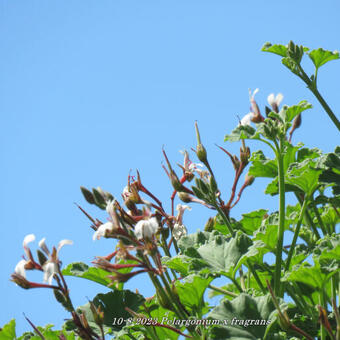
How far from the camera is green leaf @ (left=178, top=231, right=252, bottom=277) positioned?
83.1 inches

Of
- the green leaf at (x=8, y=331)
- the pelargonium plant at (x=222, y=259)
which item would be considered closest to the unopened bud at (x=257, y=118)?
the pelargonium plant at (x=222, y=259)

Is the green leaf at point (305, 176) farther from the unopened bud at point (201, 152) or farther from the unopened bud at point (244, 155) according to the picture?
the unopened bud at point (201, 152)

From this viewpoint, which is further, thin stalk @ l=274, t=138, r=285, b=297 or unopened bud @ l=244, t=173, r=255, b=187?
unopened bud @ l=244, t=173, r=255, b=187

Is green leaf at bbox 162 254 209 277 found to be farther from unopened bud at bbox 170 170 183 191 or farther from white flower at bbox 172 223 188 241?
unopened bud at bbox 170 170 183 191

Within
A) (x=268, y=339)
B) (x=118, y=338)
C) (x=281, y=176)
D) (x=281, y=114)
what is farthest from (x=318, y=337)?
(x=281, y=114)

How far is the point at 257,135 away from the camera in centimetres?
236

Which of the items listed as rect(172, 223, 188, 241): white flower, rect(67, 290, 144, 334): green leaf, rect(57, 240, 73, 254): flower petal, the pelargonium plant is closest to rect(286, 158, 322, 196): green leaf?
the pelargonium plant

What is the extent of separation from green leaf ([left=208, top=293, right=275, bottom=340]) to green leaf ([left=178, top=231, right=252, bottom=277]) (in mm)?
178

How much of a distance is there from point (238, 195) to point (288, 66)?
0.75 meters

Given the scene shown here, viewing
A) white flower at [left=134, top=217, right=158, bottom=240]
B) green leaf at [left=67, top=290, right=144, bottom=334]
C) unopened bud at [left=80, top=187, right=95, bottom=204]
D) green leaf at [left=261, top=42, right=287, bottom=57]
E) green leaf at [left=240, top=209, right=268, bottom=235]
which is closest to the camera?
white flower at [left=134, top=217, right=158, bottom=240]

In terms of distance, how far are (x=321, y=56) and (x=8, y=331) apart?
207cm

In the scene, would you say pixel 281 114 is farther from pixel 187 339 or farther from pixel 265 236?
pixel 187 339

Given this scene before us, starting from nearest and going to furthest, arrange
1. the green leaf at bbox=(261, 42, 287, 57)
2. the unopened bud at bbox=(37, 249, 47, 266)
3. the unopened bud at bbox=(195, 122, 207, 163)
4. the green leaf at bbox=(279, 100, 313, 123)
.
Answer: the unopened bud at bbox=(37, 249, 47, 266), the unopened bud at bbox=(195, 122, 207, 163), the green leaf at bbox=(279, 100, 313, 123), the green leaf at bbox=(261, 42, 287, 57)

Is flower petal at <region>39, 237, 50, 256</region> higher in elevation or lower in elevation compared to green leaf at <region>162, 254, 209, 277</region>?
higher
